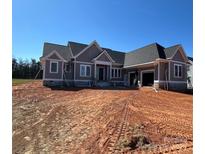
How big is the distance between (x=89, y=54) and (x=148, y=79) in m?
5.40

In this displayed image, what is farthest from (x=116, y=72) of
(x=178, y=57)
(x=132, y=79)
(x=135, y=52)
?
(x=178, y=57)

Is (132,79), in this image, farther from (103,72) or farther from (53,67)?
(53,67)

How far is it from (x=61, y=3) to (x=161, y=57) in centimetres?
1187

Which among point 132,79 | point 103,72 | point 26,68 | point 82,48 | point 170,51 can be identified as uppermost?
point 82,48

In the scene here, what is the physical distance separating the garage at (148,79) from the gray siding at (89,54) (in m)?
4.51

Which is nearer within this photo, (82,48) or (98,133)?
(98,133)

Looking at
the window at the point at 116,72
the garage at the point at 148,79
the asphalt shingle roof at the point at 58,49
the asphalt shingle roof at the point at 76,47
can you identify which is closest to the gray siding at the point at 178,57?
the garage at the point at 148,79

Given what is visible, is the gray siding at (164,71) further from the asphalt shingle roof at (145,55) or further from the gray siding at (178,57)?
the gray siding at (178,57)

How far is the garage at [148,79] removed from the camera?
15.2m

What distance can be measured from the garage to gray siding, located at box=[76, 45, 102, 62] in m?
4.51

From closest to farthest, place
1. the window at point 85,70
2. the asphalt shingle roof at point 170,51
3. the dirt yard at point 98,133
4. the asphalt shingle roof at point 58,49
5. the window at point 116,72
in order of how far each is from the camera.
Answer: the dirt yard at point 98,133 → the asphalt shingle roof at point 170,51 → the asphalt shingle roof at point 58,49 → the window at point 85,70 → the window at point 116,72

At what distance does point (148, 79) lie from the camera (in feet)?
50.6
